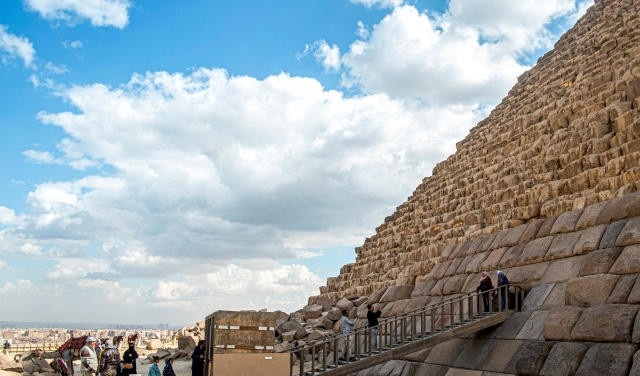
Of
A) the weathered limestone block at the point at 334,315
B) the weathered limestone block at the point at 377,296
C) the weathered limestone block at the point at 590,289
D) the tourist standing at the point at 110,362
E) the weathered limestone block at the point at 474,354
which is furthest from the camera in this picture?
the weathered limestone block at the point at 334,315

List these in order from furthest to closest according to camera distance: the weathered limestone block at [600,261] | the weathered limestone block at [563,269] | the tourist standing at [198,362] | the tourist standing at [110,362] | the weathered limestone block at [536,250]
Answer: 1. the tourist standing at [198,362]
2. the tourist standing at [110,362]
3. the weathered limestone block at [536,250]
4. the weathered limestone block at [563,269]
5. the weathered limestone block at [600,261]

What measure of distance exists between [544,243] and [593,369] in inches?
186

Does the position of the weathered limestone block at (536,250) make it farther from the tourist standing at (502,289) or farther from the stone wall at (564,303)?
the tourist standing at (502,289)

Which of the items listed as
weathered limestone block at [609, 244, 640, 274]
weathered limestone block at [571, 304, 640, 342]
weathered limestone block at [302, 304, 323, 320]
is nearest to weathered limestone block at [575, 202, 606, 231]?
weathered limestone block at [609, 244, 640, 274]

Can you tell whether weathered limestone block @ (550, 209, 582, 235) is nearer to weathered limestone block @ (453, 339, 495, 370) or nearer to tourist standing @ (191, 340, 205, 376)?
weathered limestone block @ (453, 339, 495, 370)

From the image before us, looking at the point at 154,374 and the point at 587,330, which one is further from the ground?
the point at 587,330

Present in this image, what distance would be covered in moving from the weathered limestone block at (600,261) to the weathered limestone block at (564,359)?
156 centimetres

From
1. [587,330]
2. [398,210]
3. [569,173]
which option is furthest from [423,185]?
[587,330]

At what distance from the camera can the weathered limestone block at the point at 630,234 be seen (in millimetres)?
11352

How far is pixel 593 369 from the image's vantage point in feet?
31.8

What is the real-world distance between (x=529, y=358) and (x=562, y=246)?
2.90 m

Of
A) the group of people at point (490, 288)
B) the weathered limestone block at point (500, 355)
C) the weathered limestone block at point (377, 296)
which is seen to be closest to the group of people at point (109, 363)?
the weathered limestone block at point (500, 355)

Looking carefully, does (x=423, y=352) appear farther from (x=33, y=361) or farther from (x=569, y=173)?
(x=33, y=361)

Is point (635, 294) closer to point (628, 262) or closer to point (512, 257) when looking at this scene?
point (628, 262)
